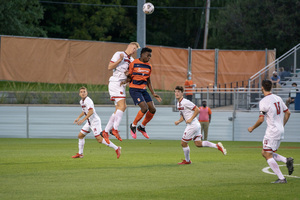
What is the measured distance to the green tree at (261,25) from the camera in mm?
42906

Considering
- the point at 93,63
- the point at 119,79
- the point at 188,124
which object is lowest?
the point at 188,124

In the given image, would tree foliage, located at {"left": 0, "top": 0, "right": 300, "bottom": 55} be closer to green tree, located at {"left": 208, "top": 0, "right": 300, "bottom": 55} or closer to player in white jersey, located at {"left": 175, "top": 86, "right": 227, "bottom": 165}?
green tree, located at {"left": 208, "top": 0, "right": 300, "bottom": 55}

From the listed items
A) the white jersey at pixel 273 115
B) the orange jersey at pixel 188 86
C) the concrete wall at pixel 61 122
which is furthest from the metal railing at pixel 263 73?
the white jersey at pixel 273 115

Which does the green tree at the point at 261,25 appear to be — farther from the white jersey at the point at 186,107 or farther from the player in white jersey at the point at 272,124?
the player in white jersey at the point at 272,124

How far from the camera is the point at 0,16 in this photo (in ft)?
131

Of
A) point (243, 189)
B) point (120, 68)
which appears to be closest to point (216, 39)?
point (120, 68)

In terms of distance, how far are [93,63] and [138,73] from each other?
743 inches

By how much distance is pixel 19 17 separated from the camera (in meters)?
43.2

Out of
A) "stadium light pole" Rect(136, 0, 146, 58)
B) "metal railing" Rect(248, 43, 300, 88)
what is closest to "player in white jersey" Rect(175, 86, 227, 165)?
"stadium light pole" Rect(136, 0, 146, 58)

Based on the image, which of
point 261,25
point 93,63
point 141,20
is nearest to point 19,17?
point 93,63

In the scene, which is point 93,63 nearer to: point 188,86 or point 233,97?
point 188,86

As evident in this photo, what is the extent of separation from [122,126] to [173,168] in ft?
49.2

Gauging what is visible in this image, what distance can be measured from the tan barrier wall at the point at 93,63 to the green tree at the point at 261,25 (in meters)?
11.5

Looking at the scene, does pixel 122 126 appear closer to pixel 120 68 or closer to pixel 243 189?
pixel 120 68
